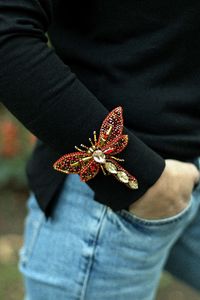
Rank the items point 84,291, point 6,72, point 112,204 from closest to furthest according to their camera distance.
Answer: point 6,72, point 112,204, point 84,291

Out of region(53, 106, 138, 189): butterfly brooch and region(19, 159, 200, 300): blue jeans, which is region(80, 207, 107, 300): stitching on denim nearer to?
region(19, 159, 200, 300): blue jeans

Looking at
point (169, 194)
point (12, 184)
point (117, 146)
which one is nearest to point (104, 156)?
point (117, 146)

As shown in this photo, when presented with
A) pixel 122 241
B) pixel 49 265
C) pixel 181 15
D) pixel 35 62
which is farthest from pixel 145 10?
pixel 49 265

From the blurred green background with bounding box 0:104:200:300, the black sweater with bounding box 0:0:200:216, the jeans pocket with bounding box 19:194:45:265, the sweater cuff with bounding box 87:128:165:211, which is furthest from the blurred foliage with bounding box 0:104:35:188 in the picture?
the sweater cuff with bounding box 87:128:165:211

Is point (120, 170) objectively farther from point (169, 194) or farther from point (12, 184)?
point (12, 184)

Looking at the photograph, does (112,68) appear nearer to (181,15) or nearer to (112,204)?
(181,15)

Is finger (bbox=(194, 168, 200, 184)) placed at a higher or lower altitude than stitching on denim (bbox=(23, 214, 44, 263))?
lower

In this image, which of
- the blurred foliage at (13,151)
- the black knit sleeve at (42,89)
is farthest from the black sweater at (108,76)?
the blurred foliage at (13,151)
